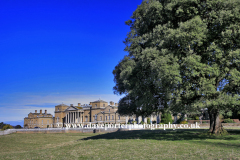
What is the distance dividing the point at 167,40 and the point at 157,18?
3.20 meters

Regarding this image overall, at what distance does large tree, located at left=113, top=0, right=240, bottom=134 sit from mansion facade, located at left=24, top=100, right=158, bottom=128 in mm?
60617

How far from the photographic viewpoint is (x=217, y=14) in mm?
15273

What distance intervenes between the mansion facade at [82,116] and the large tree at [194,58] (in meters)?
60.6

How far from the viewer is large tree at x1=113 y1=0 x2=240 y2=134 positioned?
556 inches

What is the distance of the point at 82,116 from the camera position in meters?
105

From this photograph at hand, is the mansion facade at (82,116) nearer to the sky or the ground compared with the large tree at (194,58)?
nearer to the ground

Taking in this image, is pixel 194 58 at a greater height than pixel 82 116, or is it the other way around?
pixel 194 58

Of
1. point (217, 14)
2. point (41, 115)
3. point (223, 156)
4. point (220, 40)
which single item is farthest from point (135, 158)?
point (41, 115)

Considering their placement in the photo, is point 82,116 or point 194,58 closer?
point 194,58

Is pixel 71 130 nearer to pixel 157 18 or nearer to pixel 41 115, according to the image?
pixel 157 18

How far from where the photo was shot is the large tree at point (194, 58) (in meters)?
14.1

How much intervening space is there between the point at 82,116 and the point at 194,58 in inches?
3758

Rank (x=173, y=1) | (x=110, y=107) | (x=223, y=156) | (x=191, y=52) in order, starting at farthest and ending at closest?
1. (x=110, y=107)
2. (x=173, y=1)
3. (x=191, y=52)
4. (x=223, y=156)

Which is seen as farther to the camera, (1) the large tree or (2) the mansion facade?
(2) the mansion facade
